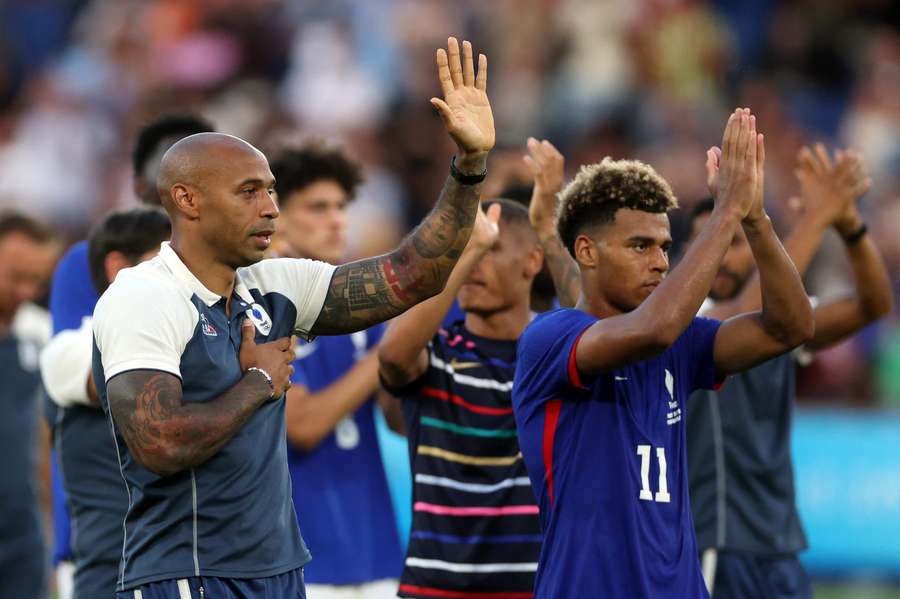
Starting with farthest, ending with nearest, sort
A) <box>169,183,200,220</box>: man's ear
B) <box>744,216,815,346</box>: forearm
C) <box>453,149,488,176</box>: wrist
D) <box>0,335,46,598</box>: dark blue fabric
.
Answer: <box>0,335,46,598</box>: dark blue fabric
<box>744,216,815,346</box>: forearm
<box>453,149,488,176</box>: wrist
<box>169,183,200,220</box>: man's ear

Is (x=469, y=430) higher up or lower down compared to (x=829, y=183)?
lower down

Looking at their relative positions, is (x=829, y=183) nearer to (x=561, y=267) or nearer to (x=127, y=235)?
(x=561, y=267)

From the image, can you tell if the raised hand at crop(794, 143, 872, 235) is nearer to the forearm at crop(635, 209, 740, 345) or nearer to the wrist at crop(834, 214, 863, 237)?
the wrist at crop(834, 214, 863, 237)

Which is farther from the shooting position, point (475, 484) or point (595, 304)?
point (475, 484)

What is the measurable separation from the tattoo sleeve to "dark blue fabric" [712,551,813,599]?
8.18 feet

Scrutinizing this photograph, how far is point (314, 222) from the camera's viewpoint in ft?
23.8

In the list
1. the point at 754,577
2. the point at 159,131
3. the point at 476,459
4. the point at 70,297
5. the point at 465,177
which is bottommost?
the point at 754,577

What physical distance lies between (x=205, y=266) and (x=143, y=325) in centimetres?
38

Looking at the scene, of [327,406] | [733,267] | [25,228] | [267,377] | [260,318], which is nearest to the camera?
[267,377]

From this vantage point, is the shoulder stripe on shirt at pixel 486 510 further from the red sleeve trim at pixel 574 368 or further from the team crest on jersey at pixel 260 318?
the team crest on jersey at pixel 260 318

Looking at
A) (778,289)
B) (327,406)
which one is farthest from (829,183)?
(327,406)

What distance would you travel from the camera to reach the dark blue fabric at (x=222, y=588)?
176 inches

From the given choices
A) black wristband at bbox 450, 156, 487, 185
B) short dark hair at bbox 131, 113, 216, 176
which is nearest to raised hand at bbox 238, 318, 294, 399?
black wristband at bbox 450, 156, 487, 185

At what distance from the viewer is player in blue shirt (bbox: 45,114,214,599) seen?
6117mm
